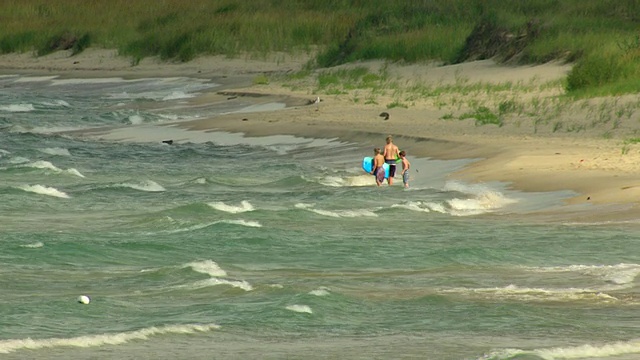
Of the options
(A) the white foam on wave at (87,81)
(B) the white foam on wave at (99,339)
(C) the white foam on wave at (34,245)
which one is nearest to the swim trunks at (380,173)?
(C) the white foam on wave at (34,245)

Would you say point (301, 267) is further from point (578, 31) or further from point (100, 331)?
point (578, 31)

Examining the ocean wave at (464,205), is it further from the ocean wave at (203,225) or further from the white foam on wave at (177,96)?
the white foam on wave at (177,96)

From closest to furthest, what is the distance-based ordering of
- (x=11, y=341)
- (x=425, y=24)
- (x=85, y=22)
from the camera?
(x=11, y=341) → (x=425, y=24) → (x=85, y=22)

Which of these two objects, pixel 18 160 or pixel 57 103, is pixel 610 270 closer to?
pixel 18 160

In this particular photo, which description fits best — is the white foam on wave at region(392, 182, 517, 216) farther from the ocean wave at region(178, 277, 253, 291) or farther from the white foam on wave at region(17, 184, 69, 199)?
the ocean wave at region(178, 277, 253, 291)

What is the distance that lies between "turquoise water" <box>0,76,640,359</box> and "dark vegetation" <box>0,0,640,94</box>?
34.4 ft

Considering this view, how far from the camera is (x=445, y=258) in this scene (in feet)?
52.5

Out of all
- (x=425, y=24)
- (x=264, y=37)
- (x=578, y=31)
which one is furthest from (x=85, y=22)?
(x=578, y=31)

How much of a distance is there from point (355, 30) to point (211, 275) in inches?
1536

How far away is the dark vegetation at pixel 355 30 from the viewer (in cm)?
3966

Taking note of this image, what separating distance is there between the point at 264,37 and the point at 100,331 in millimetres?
46827

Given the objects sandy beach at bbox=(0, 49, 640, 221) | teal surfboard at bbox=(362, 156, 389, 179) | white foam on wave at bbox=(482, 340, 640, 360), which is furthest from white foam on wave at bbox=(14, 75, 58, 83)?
white foam on wave at bbox=(482, 340, 640, 360)

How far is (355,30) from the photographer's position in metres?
53.4

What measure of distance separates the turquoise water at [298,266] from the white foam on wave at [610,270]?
39 millimetres
